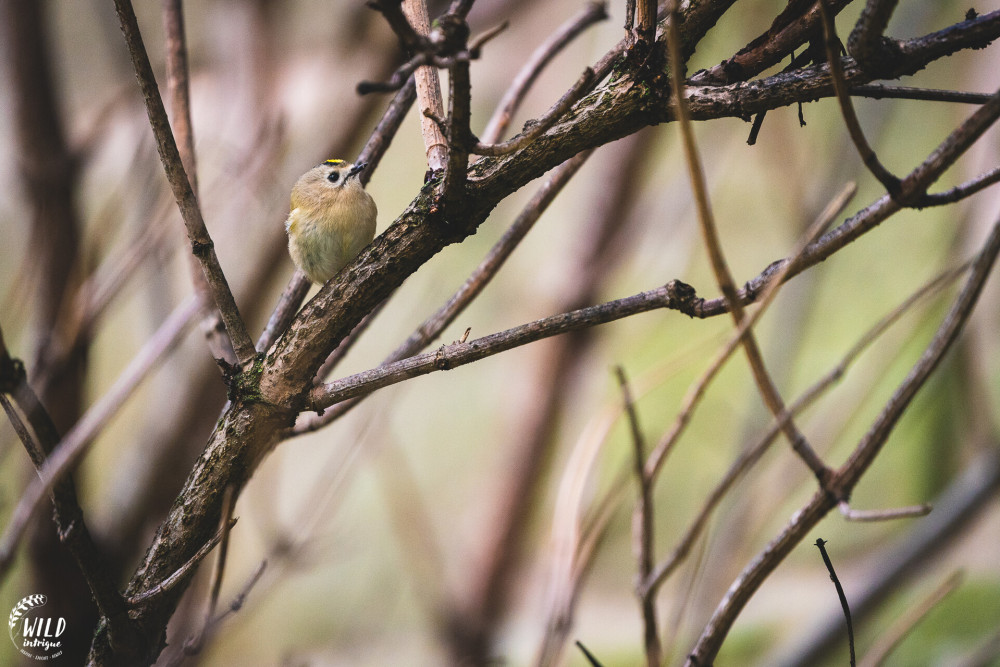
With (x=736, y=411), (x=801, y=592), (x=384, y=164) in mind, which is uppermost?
(x=384, y=164)

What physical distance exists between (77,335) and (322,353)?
0.67m

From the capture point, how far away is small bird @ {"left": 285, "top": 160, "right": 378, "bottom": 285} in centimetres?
81

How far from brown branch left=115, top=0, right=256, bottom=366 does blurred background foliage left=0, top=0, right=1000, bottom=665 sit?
441mm

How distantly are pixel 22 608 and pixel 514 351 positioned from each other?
143cm

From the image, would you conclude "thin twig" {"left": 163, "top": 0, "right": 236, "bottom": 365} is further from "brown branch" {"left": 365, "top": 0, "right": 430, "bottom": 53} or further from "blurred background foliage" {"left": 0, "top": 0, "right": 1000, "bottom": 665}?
"brown branch" {"left": 365, "top": 0, "right": 430, "bottom": 53}

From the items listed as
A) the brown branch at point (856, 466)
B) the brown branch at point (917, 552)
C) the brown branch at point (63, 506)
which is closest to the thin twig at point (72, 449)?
the brown branch at point (63, 506)

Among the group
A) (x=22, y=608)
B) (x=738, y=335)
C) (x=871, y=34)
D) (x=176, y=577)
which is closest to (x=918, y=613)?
(x=738, y=335)

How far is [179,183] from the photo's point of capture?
1.59 feet

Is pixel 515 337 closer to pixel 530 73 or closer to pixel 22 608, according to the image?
pixel 530 73

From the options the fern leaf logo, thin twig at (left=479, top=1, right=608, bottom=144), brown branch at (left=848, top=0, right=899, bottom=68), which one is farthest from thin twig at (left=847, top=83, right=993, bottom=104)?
the fern leaf logo

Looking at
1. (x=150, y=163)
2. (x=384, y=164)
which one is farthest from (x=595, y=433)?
(x=384, y=164)

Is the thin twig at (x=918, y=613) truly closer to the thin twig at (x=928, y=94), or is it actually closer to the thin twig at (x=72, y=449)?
the thin twig at (x=928, y=94)

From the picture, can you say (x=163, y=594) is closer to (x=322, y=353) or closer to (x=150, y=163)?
(x=322, y=353)

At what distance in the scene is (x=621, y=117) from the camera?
0.46 m
